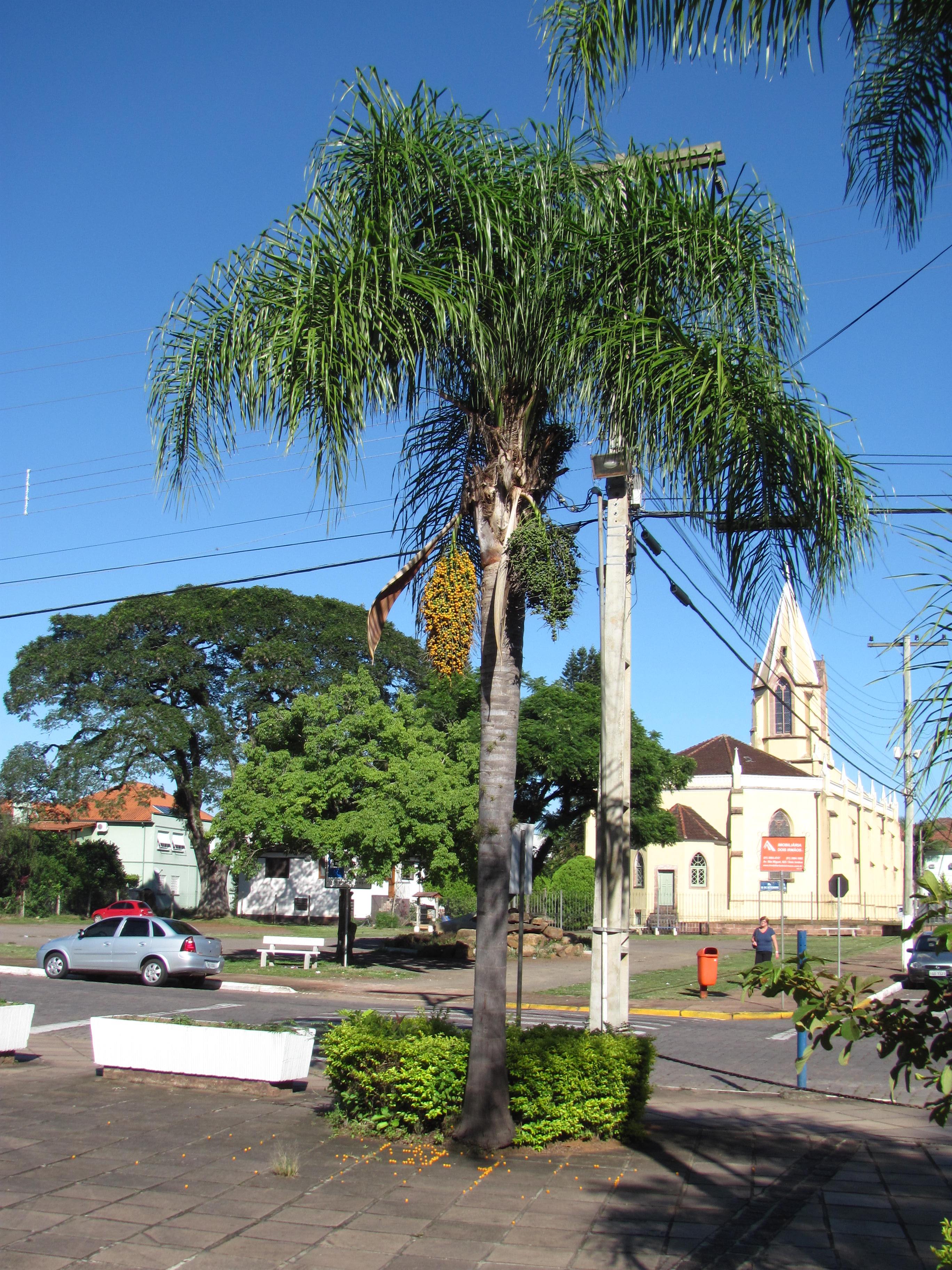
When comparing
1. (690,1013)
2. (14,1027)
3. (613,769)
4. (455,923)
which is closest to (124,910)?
(455,923)

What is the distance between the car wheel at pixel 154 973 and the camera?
2256cm

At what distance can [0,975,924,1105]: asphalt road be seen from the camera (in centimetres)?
1280

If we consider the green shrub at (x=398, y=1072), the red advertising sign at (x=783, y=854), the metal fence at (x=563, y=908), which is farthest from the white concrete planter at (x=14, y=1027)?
the metal fence at (x=563, y=908)

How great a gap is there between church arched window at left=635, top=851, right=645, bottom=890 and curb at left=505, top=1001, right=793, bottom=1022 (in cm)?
3134

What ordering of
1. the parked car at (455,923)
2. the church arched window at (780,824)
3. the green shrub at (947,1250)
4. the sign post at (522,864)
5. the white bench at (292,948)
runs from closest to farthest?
the green shrub at (947,1250) < the sign post at (522,864) < the white bench at (292,948) < the parked car at (455,923) < the church arched window at (780,824)

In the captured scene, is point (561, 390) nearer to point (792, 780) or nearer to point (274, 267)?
point (274, 267)

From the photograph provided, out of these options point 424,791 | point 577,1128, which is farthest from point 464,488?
point 424,791

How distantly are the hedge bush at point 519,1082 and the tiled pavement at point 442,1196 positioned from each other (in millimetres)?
201

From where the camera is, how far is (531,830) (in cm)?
1070

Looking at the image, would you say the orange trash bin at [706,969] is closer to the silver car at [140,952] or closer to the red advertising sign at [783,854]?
the red advertising sign at [783,854]

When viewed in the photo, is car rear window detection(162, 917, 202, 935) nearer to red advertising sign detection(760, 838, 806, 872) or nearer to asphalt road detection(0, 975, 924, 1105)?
asphalt road detection(0, 975, 924, 1105)

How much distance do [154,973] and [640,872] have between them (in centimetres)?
3691

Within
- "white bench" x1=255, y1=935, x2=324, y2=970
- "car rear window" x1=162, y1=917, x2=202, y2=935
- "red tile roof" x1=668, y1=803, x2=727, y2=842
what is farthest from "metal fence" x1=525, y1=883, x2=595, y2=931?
"car rear window" x1=162, y1=917, x2=202, y2=935

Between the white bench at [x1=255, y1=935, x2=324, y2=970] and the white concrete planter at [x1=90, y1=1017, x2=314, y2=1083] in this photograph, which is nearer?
the white concrete planter at [x1=90, y1=1017, x2=314, y2=1083]
